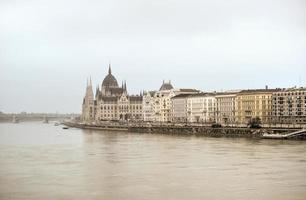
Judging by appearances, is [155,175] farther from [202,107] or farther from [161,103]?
[161,103]

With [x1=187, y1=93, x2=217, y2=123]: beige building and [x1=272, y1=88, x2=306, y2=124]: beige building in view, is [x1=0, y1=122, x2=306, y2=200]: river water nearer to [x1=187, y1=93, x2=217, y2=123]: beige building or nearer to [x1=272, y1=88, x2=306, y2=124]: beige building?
[x1=272, y1=88, x2=306, y2=124]: beige building

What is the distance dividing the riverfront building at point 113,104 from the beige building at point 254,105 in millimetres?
26617

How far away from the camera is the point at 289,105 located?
50.4m

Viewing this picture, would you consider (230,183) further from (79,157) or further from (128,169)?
(79,157)

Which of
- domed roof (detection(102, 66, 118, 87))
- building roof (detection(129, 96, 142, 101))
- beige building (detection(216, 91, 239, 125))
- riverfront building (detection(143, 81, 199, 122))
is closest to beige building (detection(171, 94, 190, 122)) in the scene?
A: riverfront building (detection(143, 81, 199, 122))

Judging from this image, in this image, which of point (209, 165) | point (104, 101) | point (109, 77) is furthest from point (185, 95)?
point (209, 165)

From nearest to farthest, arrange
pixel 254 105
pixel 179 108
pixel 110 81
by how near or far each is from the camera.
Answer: pixel 254 105 < pixel 179 108 < pixel 110 81

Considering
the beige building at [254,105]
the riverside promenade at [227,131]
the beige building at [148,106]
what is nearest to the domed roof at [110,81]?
the beige building at [148,106]

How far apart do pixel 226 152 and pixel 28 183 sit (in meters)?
11.3

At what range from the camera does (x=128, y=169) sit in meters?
19.2

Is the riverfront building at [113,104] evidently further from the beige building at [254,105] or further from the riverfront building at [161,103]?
the beige building at [254,105]

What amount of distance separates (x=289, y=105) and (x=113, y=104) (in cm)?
4311

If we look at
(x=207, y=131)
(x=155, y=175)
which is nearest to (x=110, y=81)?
(x=207, y=131)

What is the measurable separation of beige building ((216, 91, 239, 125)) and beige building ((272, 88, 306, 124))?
22.0 ft
